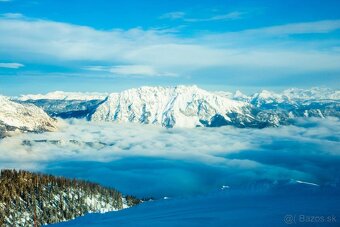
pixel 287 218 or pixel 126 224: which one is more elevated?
pixel 287 218

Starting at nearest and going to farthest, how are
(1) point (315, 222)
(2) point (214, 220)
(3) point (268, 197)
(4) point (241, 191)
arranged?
(1) point (315, 222) → (2) point (214, 220) → (3) point (268, 197) → (4) point (241, 191)

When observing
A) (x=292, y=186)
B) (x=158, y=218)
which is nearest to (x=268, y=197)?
(x=292, y=186)

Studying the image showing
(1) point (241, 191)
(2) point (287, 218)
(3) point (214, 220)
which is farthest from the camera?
(1) point (241, 191)

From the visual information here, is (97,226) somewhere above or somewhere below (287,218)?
below

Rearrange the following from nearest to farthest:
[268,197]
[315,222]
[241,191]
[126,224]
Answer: [315,222], [126,224], [268,197], [241,191]

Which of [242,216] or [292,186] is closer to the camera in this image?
[242,216]

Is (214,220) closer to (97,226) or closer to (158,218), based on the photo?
(158,218)

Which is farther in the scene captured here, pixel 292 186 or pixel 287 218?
pixel 292 186

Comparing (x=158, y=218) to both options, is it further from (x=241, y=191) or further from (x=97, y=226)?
(x=241, y=191)

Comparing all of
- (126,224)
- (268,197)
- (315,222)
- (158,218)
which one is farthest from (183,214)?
(315,222)
